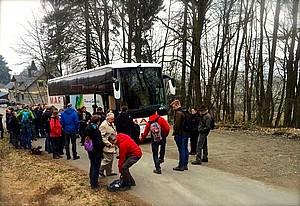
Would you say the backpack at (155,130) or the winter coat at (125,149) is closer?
the winter coat at (125,149)

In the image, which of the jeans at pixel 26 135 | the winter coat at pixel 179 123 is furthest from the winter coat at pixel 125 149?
the jeans at pixel 26 135

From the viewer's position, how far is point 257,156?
33.9 feet

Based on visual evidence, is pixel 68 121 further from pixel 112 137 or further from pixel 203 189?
pixel 203 189

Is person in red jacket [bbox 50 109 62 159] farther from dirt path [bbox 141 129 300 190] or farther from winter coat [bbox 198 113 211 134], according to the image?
winter coat [bbox 198 113 211 134]

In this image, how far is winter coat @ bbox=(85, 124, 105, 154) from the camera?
724 centimetres

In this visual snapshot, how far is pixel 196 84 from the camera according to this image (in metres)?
20.3

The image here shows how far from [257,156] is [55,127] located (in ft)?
22.1

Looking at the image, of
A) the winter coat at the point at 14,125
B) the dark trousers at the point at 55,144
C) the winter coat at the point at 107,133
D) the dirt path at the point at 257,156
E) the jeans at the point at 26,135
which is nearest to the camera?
the winter coat at the point at 107,133

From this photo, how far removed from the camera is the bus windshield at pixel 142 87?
1329cm

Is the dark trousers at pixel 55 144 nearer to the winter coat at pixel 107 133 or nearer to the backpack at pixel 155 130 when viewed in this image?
the winter coat at pixel 107 133

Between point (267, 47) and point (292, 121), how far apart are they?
5347mm

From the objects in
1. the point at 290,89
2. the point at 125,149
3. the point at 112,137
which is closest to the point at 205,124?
the point at 112,137

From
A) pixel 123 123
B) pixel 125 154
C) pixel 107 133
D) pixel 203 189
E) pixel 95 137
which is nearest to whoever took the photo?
pixel 203 189

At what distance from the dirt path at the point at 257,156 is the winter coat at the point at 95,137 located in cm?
340
